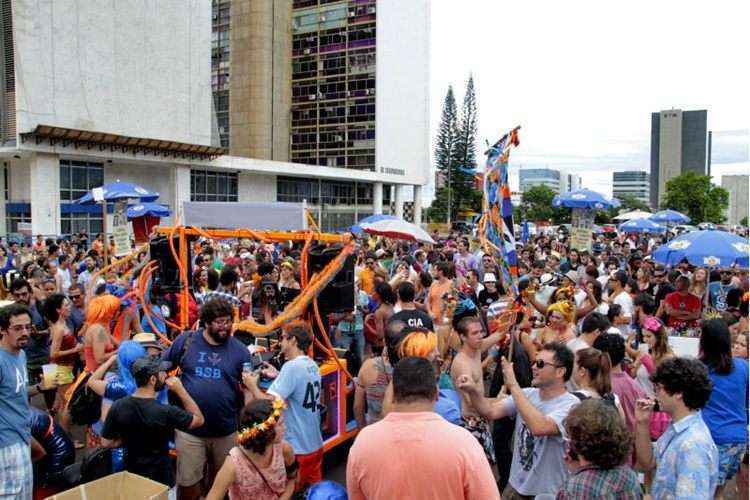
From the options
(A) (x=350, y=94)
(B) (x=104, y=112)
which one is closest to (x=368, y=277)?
(B) (x=104, y=112)

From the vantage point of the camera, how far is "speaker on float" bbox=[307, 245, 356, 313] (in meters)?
6.65

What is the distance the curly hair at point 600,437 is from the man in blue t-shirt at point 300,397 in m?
2.30

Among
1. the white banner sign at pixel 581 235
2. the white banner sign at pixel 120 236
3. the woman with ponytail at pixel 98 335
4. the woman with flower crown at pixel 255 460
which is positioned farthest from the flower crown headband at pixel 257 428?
the white banner sign at pixel 581 235

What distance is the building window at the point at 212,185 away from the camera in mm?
36844

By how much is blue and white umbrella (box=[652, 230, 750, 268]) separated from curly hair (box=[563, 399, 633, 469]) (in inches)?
301

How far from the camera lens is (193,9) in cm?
3431

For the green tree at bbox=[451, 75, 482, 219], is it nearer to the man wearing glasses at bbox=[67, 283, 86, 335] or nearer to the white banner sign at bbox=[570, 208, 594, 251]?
the white banner sign at bbox=[570, 208, 594, 251]

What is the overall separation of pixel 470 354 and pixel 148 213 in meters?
13.3

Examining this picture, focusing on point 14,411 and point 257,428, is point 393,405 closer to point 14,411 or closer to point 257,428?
point 257,428

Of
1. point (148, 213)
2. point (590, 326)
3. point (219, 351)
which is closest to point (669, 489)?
point (590, 326)

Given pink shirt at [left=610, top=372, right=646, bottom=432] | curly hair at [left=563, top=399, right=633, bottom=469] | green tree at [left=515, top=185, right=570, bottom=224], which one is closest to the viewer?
curly hair at [left=563, top=399, right=633, bottom=469]

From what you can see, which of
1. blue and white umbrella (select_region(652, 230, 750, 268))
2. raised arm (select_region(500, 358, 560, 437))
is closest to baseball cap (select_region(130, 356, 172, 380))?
raised arm (select_region(500, 358, 560, 437))

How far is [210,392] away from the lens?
4695mm

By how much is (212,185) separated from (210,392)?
116ft
